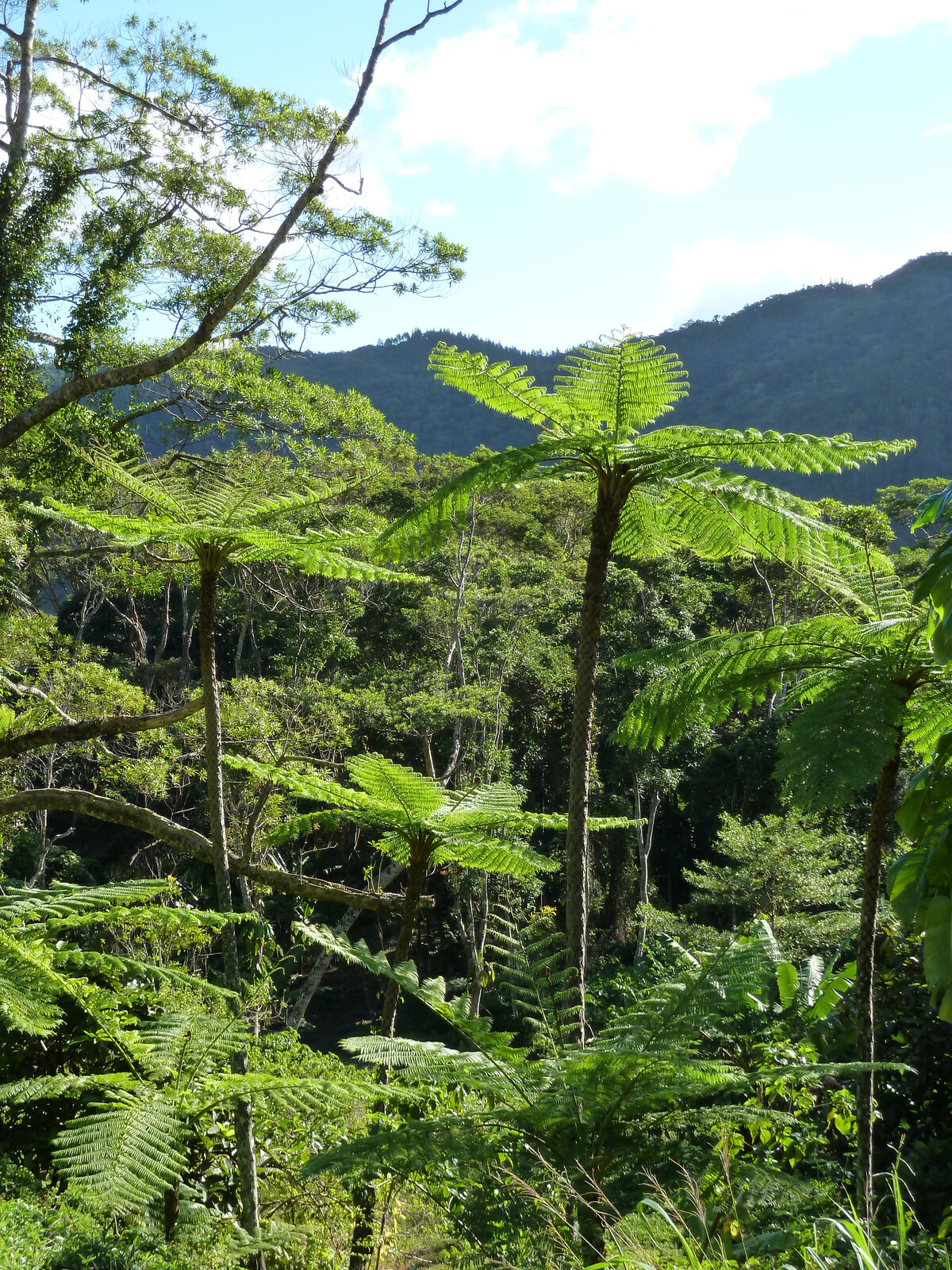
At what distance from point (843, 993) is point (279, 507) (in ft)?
11.9

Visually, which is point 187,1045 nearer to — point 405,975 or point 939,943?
point 405,975

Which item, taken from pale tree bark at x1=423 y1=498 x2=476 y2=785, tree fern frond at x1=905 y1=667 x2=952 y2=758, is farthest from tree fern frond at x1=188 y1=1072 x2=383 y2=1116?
pale tree bark at x1=423 y1=498 x2=476 y2=785

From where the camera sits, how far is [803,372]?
201ft

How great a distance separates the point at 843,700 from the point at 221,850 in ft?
7.07

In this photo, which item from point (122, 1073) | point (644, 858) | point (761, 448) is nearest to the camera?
point (122, 1073)

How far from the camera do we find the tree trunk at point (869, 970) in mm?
2732

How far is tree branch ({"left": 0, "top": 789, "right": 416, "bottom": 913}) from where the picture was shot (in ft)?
15.1

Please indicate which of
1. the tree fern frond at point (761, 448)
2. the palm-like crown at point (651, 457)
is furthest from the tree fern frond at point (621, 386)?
the tree fern frond at point (761, 448)

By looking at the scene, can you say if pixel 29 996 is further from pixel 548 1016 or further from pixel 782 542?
pixel 782 542

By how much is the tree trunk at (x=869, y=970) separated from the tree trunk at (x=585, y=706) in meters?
0.96

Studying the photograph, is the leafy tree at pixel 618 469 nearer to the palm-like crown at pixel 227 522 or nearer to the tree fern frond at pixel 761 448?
the tree fern frond at pixel 761 448

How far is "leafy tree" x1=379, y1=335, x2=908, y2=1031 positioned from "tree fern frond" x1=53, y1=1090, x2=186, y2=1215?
1.26 metres

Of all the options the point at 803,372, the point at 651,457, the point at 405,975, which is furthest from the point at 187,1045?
A: the point at 803,372

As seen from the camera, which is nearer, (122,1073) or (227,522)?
(122,1073)
